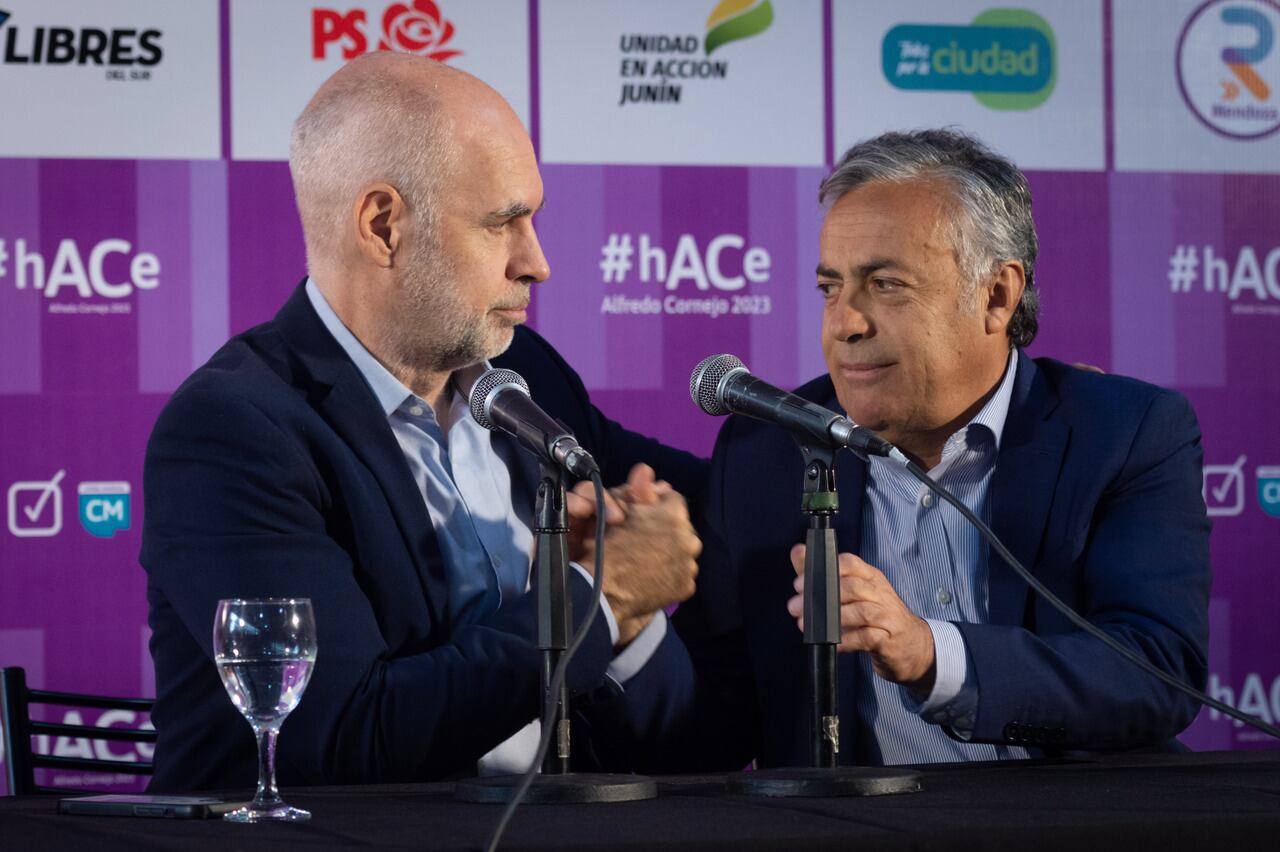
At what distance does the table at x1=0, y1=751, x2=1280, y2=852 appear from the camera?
Result: 141 cm

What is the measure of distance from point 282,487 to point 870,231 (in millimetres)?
1065

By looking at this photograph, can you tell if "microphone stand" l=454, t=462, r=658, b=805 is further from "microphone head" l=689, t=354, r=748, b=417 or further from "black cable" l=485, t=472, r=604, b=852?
"microphone head" l=689, t=354, r=748, b=417

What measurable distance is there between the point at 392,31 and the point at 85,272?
1.00 m

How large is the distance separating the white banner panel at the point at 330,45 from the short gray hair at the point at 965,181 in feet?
5.67

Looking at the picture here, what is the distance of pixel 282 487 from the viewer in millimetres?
2352

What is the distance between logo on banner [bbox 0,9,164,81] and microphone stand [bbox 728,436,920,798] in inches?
115

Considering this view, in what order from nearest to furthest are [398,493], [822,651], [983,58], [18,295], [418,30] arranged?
1. [822,651]
2. [398,493]
3. [18,295]
4. [418,30]
5. [983,58]

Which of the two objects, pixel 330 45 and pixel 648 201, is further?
pixel 648 201

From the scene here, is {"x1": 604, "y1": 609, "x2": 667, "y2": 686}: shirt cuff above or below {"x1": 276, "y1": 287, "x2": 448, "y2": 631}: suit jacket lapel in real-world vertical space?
below

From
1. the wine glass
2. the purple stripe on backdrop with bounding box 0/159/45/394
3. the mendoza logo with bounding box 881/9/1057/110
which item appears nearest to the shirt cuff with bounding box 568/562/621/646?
the wine glass

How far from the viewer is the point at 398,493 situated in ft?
8.21

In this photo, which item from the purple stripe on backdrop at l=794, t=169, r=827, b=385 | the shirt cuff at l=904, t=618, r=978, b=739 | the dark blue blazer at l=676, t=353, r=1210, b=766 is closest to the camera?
the shirt cuff at l=904, t=618, r=978, b=739

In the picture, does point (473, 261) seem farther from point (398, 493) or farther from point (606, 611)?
point (606, 611)

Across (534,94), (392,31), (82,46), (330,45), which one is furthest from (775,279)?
(82,46)
